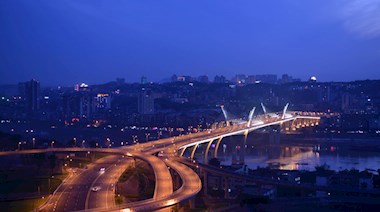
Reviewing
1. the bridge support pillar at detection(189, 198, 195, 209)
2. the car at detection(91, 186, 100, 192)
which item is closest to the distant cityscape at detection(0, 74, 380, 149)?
the car at detection(91, 186, 100, 192)

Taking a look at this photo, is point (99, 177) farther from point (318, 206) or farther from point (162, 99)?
point (162, 99)

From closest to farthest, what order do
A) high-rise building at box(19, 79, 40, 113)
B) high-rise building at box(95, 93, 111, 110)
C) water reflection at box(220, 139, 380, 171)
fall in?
water reflection at box(220, 139, 380, 171) → high-rise building at box(19, 79, 40, 113) → high-rise building at box(95, 93, 111, 110)

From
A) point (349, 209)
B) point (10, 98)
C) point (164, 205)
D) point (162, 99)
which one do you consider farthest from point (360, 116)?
point (164, 205)

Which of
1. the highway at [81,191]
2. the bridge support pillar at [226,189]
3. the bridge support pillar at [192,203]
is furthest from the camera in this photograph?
the bridge support pillar at [226,189]

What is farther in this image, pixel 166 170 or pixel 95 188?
pixel 166 170

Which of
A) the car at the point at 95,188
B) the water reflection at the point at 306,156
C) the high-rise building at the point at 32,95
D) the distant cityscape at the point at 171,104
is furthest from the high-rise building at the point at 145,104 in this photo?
the car at the point at 95,188

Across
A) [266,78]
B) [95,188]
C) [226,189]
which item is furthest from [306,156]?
[266,78]

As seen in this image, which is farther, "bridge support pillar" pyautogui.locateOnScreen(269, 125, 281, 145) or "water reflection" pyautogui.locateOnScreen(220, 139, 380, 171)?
"bridge support pillar" pyautogui.locateOnScreen(269, 125, 281, 145)

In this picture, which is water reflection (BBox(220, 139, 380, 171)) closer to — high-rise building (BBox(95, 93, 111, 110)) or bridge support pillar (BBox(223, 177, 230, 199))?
bridge support pillar (BBox(223, 177, 230, 199))

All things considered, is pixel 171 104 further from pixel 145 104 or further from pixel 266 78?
pixel 266 78

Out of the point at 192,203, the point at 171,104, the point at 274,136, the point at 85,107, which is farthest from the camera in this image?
the point at 171,104

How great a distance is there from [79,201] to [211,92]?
22085 mm

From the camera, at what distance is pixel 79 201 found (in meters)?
5.04

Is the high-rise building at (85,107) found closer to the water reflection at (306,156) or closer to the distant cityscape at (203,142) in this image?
the distant cityscape at (203,142)
